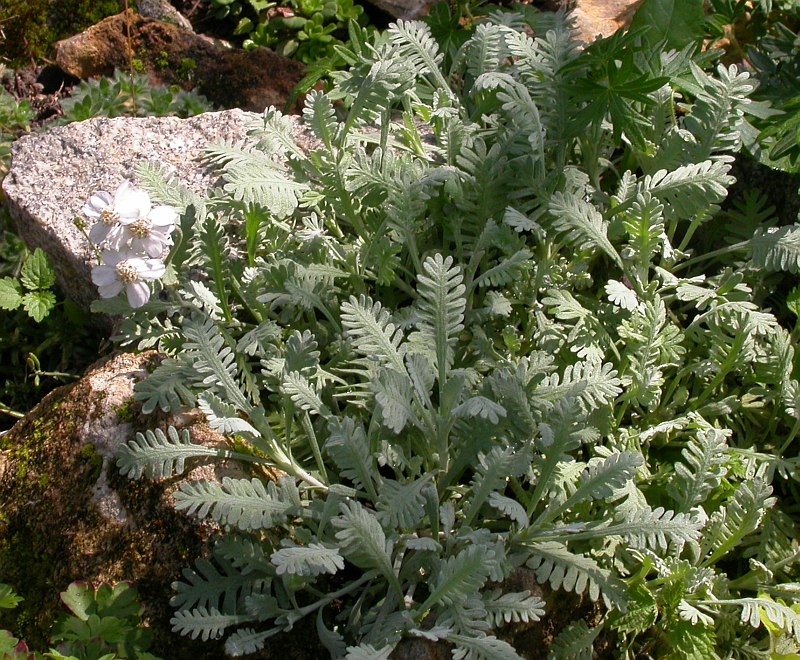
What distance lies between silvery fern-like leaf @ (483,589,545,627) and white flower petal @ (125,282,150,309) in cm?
114

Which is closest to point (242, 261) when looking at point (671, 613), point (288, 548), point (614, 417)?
point (288, 548)

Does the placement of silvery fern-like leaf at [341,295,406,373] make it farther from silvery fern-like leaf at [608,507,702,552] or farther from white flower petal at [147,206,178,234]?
silvery fern-like leaf at [608,507,702,552]

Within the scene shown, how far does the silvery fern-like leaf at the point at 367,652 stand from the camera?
1683mm

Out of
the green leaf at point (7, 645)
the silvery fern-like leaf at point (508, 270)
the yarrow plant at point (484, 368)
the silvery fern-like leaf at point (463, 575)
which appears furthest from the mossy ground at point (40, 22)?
the silvery fern-like leaf at point (463, 575)

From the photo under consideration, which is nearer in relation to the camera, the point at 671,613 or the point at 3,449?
the point at 671,613

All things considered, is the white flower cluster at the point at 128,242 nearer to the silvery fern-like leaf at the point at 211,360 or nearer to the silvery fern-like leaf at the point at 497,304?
the silvery fern-like leaf at the point at 211,360

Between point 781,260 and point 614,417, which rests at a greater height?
point 781,260

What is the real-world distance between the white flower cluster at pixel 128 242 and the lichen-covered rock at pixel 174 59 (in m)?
1.43

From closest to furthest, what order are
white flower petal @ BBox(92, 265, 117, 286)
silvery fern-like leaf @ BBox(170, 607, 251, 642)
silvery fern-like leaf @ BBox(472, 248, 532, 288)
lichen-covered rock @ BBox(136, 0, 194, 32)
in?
1. silvery fern-like leaf @ BBox(170, 607, 251, 642)
2. white flower petal @ BBox(92, 265, 117, 286)
3. silvery fern-like leaf @ BBox(472, 248, 532, 288)
4. lichen-covered rock @ BBox(136, 0, 194, 32)

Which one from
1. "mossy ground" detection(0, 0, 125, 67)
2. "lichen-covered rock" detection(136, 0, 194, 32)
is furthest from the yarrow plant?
"mossy ground" detection(0, 0, 125, 67)

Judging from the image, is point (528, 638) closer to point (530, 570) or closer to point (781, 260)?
point (530, 570)

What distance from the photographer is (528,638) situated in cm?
203

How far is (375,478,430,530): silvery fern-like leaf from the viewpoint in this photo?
6.03 feet

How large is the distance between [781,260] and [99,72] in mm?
2872
